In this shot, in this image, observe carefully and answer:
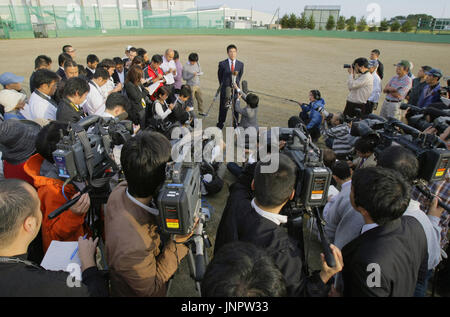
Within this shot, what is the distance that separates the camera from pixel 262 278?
1021mm

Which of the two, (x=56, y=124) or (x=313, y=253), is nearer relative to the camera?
(x=56, y=124)

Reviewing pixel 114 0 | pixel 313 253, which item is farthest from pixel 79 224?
pixel 114 0

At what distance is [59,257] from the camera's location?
159 cm

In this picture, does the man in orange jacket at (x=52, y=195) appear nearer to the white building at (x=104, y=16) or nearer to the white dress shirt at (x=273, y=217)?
the white dress shirt at (x=273, y=217)

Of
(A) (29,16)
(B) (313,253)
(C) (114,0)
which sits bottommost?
(B) (313,253)

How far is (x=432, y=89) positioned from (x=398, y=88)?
67cm

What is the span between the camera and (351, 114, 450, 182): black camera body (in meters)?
2.04

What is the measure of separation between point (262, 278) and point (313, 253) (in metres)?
2.30

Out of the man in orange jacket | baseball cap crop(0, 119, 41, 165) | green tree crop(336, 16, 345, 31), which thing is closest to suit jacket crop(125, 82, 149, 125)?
baseball cap crop(0, 119, 41, 165)

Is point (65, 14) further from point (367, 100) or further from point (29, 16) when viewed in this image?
point (367, 100)

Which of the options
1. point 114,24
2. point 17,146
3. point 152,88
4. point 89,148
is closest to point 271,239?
point 89,148

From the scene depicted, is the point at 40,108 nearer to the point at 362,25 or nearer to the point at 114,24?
the point at 114,24

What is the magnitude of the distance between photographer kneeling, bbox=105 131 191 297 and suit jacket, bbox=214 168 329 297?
13.7 inches

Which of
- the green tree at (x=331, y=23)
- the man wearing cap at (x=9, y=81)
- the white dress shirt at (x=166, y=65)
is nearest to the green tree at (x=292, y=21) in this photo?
the green tree at (x=331, y=23)
